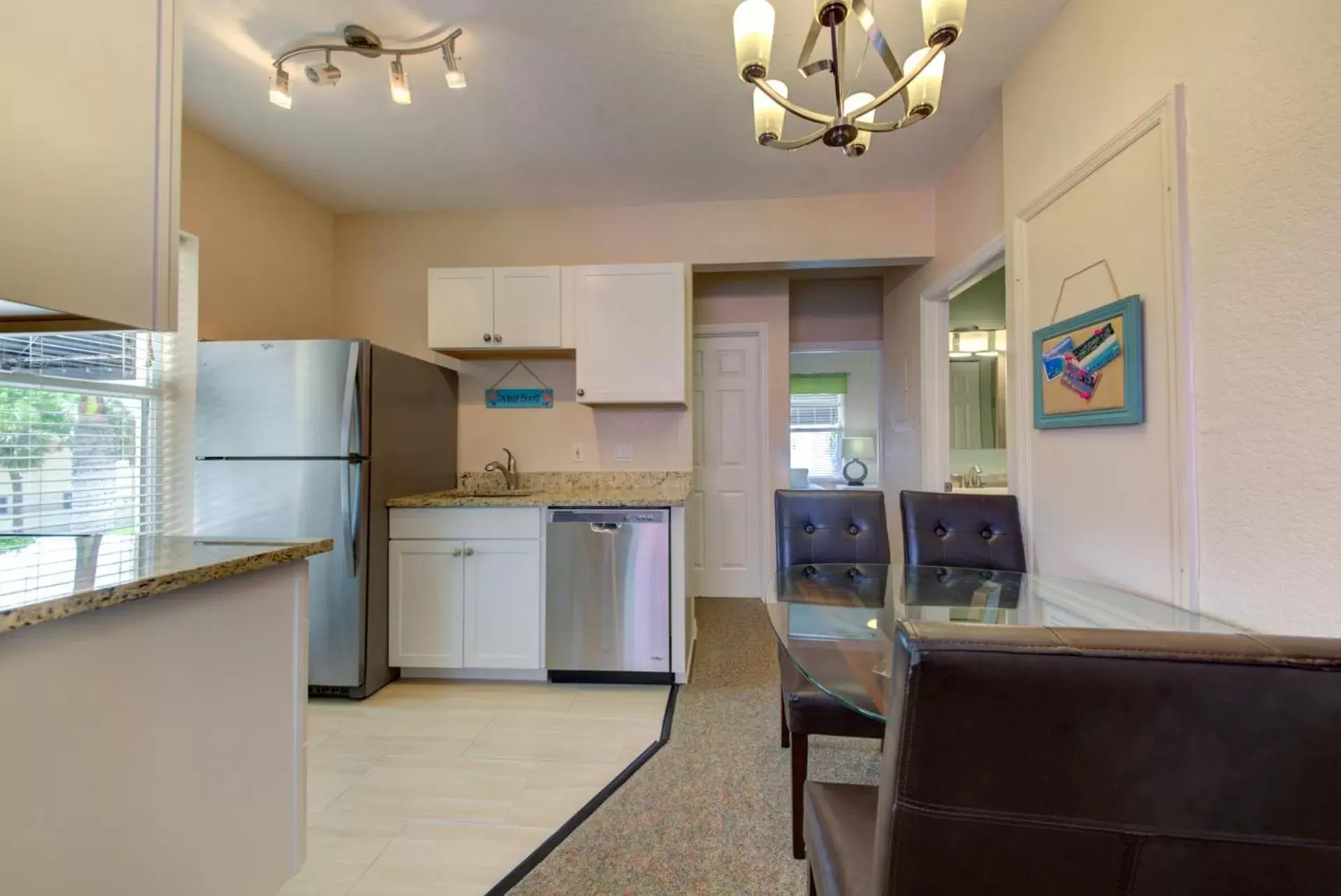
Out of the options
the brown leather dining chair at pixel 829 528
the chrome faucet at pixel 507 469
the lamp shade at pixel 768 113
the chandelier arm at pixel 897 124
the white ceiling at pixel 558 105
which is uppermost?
the white ceiling at pixel 558 105

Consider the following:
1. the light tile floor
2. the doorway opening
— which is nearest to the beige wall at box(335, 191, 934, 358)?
the doorway opening

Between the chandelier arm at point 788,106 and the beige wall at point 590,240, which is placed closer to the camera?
the chandelier arm at point 788,106

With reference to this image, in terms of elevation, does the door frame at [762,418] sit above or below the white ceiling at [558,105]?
below

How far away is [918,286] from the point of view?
3275 mm

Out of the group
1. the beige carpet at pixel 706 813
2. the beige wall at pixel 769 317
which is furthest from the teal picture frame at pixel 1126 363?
the beige wall at pixel 769 317

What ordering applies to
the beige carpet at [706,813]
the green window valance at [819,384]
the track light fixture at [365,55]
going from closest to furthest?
the beige carpet at [706,813], the track light fixture at [365,55], the green window valance at [819,384]

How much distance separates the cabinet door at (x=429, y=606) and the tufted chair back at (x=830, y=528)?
1.57 m

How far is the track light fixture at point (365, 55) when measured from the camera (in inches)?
73.1

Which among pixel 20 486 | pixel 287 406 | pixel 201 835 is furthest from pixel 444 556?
pixel 201 835

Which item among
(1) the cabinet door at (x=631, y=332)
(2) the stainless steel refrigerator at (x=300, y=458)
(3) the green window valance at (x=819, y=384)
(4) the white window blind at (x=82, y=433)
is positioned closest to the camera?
(4) the white window blind at (x=82, y=433)

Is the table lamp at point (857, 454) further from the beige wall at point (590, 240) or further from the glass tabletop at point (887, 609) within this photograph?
the glass tabletop at point (887, 609)

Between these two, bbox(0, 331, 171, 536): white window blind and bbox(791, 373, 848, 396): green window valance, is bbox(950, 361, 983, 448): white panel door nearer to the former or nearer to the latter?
bbox(791, 373, 848, 396): green window valance

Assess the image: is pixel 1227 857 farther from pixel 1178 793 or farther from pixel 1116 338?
pixel 1116 338

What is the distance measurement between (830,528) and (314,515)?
2.27 meters
